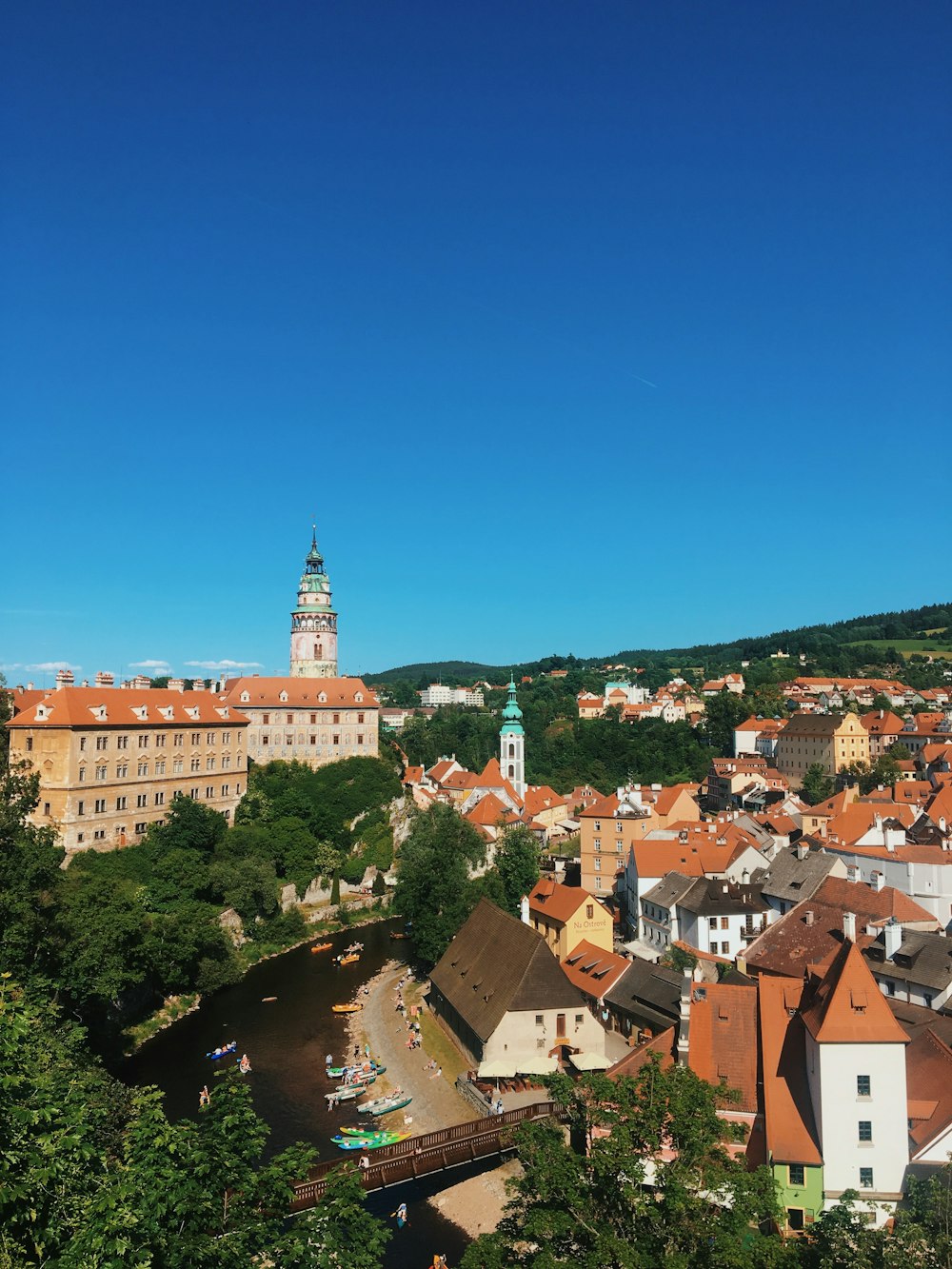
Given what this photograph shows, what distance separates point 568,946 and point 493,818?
106ft

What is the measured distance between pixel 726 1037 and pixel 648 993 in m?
8.19

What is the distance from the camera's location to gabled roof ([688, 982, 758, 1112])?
23.6m

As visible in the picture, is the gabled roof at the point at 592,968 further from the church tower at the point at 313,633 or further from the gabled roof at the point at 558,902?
the church tower at the point at 313,633

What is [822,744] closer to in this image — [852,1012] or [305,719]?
[305,719]

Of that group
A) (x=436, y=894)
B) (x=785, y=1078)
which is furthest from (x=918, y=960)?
(x=436, y=894)

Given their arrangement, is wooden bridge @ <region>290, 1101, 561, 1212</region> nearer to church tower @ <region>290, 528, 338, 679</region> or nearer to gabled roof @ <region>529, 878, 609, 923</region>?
gabled roof @ <region>529, 878, 609, 923</region>

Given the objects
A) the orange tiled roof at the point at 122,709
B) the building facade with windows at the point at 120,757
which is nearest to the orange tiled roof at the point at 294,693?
the orange tiled roof at the point at 122,709

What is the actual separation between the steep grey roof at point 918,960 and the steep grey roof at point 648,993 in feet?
24.1

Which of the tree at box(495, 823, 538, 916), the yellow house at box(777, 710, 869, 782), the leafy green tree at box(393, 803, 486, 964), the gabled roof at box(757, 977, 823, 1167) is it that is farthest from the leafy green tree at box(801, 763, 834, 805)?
the gabled roof at box(757, 977, 823, 1167)

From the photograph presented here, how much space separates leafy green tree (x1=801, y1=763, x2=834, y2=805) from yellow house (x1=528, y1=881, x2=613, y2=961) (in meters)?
44.8

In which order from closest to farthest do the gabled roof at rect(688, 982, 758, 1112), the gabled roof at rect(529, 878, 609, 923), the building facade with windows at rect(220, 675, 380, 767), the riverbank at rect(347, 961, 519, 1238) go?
the gabled roof at rect(688, 982, 758, 1112), the riverbank at rect(347, 961, 519, 1238), the gabled roof at rect(529, 878, 609, 923), the building facade with windows at rect(220, 675, 380, 767)

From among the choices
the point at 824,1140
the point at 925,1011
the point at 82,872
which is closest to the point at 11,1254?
the point at 824,1140

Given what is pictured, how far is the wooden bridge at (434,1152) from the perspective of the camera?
906 inches

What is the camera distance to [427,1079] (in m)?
31.8
